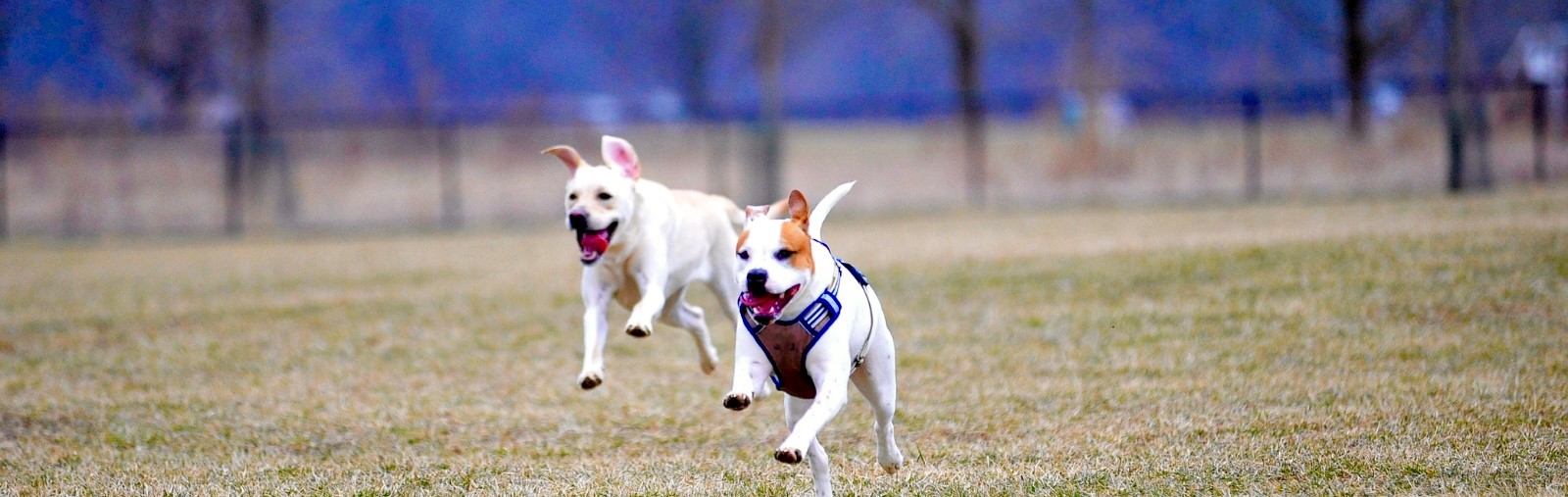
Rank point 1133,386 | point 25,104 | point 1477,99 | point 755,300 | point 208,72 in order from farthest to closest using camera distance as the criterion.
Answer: point 25,104, point 208,72, point 1477,99, point 1133,386, point 755,300

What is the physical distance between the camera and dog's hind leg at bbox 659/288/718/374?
23.0ft

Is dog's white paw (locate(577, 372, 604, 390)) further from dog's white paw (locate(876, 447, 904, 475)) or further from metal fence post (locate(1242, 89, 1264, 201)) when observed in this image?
metal fence post (locate(1242, 89, 1264, 201))

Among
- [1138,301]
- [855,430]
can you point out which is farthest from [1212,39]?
[855,430]

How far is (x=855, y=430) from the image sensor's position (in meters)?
6.64

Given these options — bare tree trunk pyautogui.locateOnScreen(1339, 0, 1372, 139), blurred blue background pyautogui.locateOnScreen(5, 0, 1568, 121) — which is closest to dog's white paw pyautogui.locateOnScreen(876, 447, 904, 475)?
blurred blue background pyautogui.locateOnScreen(5, 0, 1568, 121)

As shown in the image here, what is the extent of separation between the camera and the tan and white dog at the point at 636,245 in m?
6.08

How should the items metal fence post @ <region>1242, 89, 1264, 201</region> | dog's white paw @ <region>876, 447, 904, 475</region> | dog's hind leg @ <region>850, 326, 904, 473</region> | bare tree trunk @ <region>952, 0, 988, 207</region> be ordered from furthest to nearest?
bare tree trunk @ <region>952, 0, 988, 207</region> → metal fence post @ <region>1242, 89, 1264, 201</region> → dog's white paw @ <region>876, 447, 904, 475</region> → dog's hind leg @ <region>850, 326, 904, 473</region>

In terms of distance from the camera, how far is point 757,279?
4266 millimetres

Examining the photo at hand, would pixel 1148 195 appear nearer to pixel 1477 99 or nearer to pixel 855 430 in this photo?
pixel 1477 99

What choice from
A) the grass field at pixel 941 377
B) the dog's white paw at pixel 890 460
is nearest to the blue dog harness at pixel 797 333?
the dog's white paw at pixel 890 460

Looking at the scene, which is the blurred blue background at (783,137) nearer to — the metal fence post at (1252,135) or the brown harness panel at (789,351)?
the metal fence post at (1252,135)

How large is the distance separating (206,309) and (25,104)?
24.6 m

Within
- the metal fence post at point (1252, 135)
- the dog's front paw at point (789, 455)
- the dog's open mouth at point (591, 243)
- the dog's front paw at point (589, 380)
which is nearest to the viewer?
the dog's front paw at point (789, 455)

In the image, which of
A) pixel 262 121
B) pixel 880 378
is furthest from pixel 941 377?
pixel 262 121
